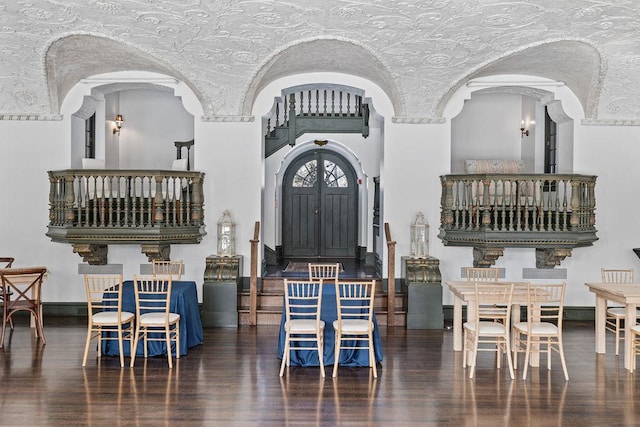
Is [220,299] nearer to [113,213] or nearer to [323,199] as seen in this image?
[113,213]

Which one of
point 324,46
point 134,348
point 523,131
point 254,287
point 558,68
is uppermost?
point 324,46

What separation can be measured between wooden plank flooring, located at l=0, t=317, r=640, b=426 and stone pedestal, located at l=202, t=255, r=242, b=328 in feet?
4.28

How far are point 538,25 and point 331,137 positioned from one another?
230 inches

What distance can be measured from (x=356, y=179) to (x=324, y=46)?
220 inches

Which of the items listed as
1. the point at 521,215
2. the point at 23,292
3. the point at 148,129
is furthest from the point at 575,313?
the point at 148,129

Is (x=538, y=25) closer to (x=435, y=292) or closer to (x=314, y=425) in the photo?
(x=435, y=292)

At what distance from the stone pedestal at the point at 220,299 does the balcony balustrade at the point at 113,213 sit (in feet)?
2.41

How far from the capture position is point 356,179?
13.3m

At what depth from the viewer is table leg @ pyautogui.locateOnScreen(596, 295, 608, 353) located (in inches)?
265

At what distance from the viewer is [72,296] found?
9.17 m

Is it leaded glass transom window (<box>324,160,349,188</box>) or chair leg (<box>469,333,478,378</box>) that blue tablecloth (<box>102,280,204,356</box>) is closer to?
chair leg (<box>469,333,478,378</box>)

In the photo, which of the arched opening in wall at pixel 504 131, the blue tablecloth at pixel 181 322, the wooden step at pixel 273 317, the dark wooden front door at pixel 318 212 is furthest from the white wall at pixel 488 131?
the blue tablecloth at pixel 181 322

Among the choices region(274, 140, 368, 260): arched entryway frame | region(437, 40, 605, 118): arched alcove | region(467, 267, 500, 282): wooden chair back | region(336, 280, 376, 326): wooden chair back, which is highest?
region(437, 40, 605, 118): arched alcove

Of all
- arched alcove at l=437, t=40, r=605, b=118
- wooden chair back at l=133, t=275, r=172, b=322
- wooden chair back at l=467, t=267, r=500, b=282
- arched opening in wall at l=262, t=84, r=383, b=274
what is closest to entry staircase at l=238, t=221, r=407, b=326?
wooden chair back at l=467, t=267, r=500, b=282
